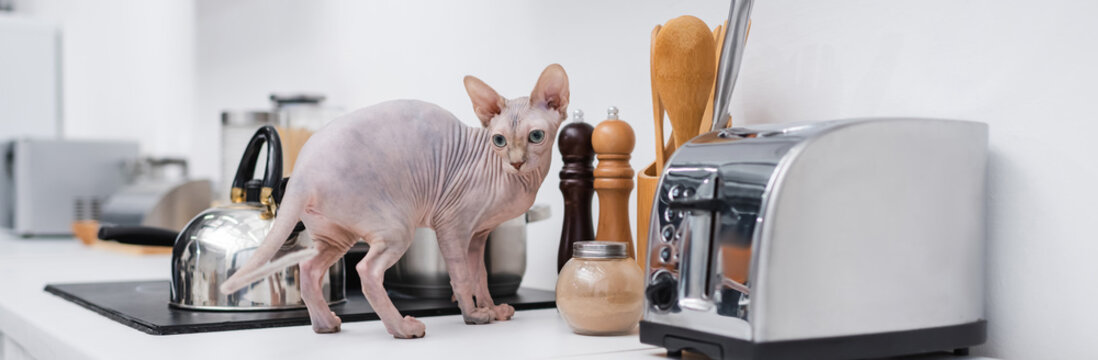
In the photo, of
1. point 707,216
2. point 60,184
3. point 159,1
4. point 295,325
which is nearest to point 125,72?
point 159,1

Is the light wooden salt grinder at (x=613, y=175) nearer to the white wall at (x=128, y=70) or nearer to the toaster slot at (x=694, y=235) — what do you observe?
the toaster slot at (x=694, y=235)

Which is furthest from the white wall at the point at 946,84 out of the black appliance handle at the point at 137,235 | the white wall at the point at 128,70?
the white wall at the point at 128,70

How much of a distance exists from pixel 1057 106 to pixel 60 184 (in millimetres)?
2691

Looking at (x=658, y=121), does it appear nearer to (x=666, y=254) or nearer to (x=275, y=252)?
(x=666, y=254)

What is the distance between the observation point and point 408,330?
788mm

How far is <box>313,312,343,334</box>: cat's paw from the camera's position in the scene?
0.82m

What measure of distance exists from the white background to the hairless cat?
0.82ft

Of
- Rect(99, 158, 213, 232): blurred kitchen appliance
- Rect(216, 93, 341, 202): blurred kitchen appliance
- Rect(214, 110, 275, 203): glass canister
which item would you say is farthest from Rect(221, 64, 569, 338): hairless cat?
Rect(99, 158, 213, 232): blurred kitchen appliance

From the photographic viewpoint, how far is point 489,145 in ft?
2.82

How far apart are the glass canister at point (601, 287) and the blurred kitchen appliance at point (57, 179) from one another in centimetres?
232

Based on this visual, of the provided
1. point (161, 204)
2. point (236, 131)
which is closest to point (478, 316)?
point (236, 131)

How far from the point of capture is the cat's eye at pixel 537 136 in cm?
82

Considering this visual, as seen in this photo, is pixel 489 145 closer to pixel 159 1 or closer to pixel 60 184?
pixel 60 184

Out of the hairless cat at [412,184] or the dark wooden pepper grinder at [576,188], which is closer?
the hairless cat at [412,184]
